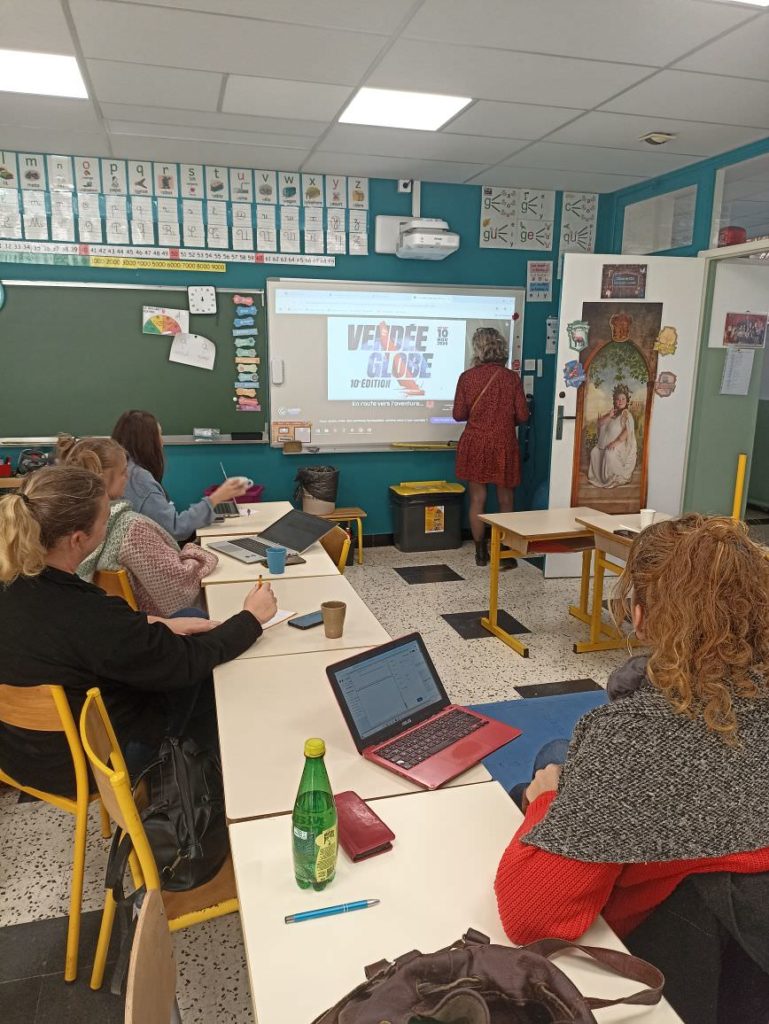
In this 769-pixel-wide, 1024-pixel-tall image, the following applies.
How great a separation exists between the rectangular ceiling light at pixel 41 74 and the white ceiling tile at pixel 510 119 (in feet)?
6.18

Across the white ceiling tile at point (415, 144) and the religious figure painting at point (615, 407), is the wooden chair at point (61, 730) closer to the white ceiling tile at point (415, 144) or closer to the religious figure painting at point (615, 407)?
the white ceiling tile at point (415, 144)

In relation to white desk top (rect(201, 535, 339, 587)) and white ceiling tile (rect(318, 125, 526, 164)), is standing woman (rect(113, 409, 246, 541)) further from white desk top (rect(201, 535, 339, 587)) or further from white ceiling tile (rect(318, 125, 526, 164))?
white ceiling tile (rect(318, 125, 526, 164))

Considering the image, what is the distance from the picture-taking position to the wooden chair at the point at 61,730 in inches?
59.2

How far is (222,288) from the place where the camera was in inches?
196

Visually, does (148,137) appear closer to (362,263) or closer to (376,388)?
(362,263)

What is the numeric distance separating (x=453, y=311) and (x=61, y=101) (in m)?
2.98

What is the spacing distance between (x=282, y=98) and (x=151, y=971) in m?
3.63

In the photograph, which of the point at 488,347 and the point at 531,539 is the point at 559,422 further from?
the point at 531,539

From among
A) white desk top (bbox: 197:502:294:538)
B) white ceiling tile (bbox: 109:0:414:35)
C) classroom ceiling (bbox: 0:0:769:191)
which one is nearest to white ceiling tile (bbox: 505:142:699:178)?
classroom ceiling (bbox: 0:0:769:191)

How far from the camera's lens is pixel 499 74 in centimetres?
309

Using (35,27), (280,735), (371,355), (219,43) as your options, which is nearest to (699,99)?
(219,43)

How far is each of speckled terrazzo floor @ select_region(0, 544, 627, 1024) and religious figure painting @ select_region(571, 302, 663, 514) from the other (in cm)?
117

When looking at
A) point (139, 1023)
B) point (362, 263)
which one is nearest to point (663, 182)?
point (362, 263)

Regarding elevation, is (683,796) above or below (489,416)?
below
